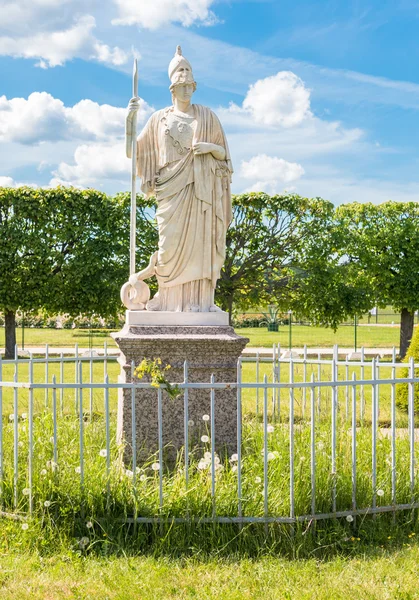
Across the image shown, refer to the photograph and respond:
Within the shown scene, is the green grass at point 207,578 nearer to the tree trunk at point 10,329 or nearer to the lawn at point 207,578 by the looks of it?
the lawn at point 207,578

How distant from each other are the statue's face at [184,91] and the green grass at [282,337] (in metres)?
20.1

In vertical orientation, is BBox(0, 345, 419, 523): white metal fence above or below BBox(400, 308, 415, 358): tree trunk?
below

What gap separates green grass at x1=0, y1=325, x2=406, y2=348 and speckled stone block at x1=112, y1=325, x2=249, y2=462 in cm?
2017

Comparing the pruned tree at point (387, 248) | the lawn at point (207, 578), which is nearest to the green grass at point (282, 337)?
the pruned tree at point (387, 248)

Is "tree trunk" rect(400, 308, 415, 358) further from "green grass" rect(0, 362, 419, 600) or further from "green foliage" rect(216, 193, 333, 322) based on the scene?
"green grass" rect(0, 362, 419, 600)

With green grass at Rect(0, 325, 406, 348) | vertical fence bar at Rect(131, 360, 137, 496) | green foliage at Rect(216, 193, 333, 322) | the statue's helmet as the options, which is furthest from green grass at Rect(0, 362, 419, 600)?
green grass at Rect(0, 325, 406, 348)

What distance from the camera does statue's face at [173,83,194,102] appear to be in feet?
19.0

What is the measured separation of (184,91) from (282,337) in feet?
84.2

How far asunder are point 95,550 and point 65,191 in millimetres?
15073

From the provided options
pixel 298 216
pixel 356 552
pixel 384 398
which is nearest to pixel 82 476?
pixel 356 552

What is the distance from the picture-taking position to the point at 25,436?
5.63m

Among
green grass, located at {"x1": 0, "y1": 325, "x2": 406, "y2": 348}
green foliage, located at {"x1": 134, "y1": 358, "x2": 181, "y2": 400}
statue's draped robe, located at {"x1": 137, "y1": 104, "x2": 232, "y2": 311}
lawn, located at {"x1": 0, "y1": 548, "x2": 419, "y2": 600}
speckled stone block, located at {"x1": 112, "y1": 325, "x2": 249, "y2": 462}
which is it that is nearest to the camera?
lawn, located at {"x1": 0, "y1": 548, "x2": 419, "y2": 600}

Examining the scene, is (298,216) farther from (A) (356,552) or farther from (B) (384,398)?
(A) (356,552)

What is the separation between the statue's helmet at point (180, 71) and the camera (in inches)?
227
